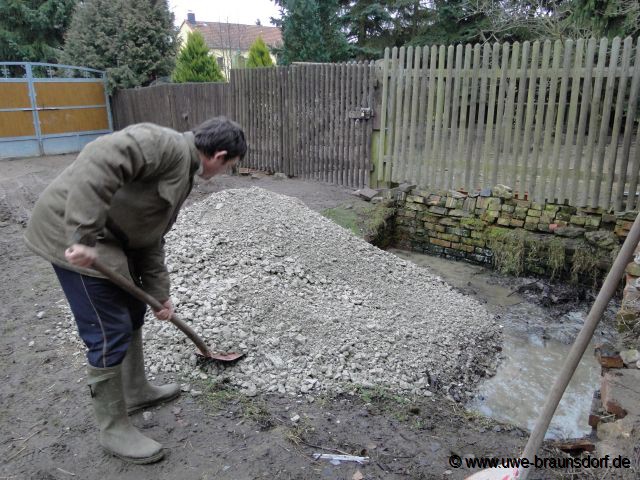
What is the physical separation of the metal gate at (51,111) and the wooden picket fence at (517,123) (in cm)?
817

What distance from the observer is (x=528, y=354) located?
466 centimetres

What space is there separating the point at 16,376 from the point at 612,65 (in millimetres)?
6126

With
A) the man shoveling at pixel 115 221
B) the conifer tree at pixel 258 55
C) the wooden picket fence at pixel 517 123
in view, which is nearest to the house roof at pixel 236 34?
the conifer tree at pixel 258 55

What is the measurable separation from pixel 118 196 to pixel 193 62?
42.0 feet

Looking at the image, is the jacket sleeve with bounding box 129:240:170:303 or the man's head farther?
the jacket sleeve with bounding box 129:240:170:303

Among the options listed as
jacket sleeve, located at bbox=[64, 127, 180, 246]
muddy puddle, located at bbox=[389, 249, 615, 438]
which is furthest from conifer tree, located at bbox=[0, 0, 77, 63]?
jacket sleeve, located at bbox=[64, 127, 180, 246]

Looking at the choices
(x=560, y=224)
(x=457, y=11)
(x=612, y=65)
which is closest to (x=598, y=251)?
(x=560, y=224)

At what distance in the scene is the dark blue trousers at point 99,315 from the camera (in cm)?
224

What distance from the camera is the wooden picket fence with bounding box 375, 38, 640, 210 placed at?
5.48 meters

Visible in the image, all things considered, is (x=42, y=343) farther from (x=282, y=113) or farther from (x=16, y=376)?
(x=282, y=113)

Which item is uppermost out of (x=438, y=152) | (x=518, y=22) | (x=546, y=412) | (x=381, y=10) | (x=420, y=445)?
(x=381, y=10)

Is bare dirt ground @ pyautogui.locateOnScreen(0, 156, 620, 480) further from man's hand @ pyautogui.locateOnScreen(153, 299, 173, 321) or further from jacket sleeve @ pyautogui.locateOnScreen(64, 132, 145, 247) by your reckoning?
jacket sleeve @ pyautogui.locateOnScreen(64, 132, 145, 247)

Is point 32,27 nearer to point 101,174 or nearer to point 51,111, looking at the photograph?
point 51,111

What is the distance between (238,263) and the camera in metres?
4.57
